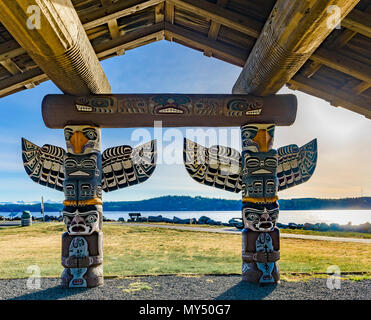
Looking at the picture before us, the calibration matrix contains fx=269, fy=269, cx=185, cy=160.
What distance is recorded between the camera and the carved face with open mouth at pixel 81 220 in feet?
16.2

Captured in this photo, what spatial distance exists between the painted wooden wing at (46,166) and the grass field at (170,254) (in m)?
2.10

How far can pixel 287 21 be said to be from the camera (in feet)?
9.86

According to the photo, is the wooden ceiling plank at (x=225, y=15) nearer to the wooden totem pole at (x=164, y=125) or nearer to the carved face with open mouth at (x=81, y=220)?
the wooden totem pole at (x=164, y=125)

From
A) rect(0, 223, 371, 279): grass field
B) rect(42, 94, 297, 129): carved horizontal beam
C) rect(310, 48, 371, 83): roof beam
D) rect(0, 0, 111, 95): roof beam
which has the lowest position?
rect(0, 223, 371, 279): grass field

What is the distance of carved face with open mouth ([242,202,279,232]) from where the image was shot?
509 centimetres

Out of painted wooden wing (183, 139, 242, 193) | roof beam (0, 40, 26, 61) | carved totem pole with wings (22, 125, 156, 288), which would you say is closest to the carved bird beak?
carved totem pole with wings (22, 125, 156, 288)

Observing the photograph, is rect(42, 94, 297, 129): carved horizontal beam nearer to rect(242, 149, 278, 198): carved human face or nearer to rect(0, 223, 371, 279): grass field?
rect(242, 149, 278, 198): carved human face

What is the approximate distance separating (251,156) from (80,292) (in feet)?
12.9

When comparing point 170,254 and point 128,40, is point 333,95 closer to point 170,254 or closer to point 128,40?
point 128,40

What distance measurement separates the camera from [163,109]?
512 cm

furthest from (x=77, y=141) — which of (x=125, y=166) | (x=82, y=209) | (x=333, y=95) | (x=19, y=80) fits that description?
(x=333, y=95)

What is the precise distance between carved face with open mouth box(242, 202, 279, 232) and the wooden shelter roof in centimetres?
255
